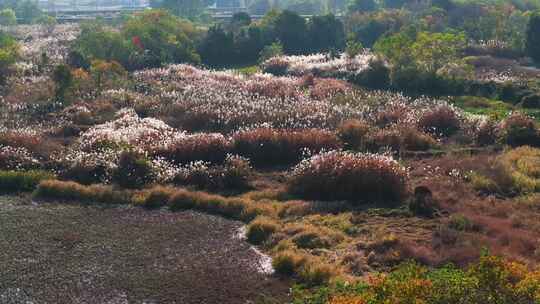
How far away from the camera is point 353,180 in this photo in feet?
67.9

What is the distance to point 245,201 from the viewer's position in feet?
67.1

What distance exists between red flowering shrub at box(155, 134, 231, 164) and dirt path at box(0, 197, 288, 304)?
4.48m

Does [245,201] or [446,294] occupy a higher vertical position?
[446,294]

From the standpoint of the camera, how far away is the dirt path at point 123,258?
14734 mm

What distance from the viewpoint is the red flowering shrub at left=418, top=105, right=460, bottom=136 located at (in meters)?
27.8

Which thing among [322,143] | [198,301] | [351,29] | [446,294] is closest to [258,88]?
[322,143]

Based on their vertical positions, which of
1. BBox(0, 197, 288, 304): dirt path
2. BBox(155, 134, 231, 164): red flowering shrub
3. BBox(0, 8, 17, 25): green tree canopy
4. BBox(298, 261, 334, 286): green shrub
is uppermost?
BBox(0, 8, 17, 25): green tree canopy

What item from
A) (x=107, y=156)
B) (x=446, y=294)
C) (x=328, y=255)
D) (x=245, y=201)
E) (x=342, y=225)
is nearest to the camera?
(x=446, y=294)

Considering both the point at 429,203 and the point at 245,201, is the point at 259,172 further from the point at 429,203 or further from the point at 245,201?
the point at 429,203

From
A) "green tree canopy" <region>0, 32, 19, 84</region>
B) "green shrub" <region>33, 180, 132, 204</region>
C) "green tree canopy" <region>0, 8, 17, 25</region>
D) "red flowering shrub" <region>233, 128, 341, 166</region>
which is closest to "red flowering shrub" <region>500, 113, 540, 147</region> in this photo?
"red flowering shrub" <region>233, 128, 341, 166</region>

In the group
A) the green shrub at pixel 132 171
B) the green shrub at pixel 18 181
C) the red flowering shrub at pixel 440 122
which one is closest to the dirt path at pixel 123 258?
the green shrub at pixel 18 181

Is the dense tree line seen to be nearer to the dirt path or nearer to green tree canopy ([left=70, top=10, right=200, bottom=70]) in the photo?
green tree canopy ([left=70, top=10, right=200, bottom=70])

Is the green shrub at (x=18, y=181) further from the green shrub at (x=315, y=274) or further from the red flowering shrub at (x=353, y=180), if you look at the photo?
the green shrub at (x=315, y=274)

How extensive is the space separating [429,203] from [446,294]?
26.2 ft
